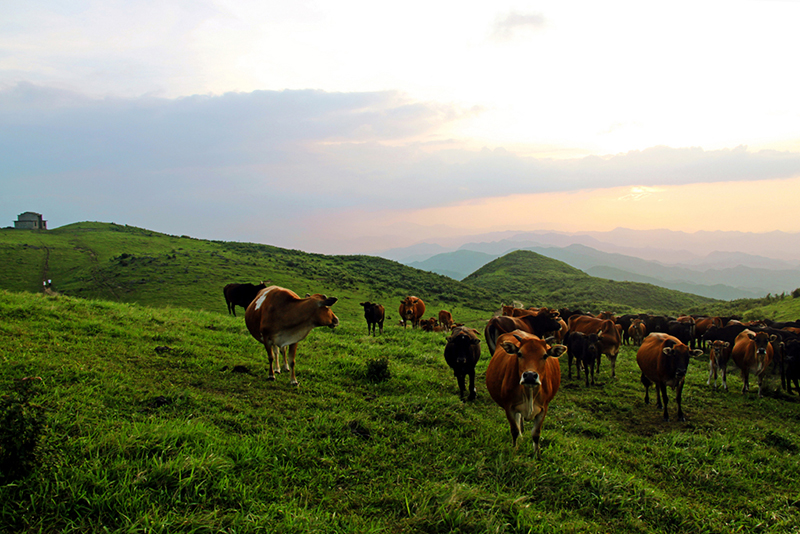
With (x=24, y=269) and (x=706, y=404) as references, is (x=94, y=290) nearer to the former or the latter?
(x=24, y=269)

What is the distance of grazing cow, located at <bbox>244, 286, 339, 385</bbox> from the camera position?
950 cm

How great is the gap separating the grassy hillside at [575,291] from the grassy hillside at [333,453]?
4237 cm

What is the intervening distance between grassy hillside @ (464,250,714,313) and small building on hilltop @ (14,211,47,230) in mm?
96865

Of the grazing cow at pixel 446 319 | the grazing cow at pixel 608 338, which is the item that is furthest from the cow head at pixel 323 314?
the grazing cow at pixel 446 319

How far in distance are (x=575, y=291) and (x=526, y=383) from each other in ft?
222

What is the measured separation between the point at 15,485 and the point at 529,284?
81264mm

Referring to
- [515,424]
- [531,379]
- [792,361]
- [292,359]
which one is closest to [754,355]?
[792,361]

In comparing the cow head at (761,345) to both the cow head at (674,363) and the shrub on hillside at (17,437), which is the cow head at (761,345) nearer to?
the cow head at (674,363)

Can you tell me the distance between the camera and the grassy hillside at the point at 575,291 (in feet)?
188

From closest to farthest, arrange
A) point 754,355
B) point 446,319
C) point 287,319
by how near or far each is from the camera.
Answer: point 287,319
point 754,355
point 446,319

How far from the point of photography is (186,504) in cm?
429

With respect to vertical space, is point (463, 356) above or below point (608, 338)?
above

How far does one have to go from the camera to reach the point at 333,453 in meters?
6.02

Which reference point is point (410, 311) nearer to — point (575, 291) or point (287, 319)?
point (287, 319)
